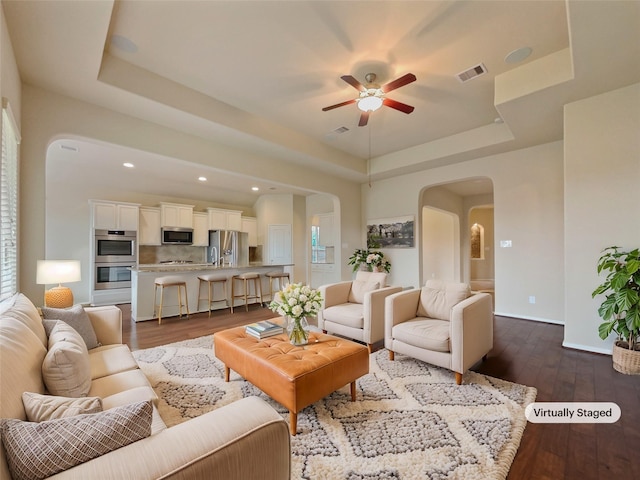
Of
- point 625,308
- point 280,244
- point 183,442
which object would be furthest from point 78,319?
point 280,244

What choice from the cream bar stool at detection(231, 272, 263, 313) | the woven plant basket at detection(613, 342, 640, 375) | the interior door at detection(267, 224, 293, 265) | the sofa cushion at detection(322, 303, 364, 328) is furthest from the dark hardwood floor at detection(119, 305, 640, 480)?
the interior door at detection(267, 224, 293, 265)

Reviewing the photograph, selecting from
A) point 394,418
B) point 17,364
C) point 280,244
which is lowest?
point 394,418

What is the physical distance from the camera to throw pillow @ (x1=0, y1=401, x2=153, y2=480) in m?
0.75

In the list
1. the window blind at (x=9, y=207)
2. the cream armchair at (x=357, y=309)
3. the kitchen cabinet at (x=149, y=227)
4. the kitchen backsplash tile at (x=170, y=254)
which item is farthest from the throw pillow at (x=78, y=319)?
the kitchen backsplash tile at (x=170, y=254)

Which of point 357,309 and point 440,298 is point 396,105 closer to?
point 440,298

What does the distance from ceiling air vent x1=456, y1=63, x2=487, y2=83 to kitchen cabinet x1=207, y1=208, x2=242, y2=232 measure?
6486 mm

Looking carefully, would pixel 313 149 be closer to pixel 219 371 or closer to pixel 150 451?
pixel 219 371

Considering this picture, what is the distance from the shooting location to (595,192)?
3.10 meters

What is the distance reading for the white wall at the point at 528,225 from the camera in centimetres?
429

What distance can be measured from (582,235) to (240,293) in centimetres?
545

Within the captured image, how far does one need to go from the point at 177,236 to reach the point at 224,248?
1225 millimetres

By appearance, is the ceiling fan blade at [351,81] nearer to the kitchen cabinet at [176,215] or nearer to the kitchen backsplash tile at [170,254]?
the kitchen cabinet at [176,215]

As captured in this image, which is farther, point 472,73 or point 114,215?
point 114,215

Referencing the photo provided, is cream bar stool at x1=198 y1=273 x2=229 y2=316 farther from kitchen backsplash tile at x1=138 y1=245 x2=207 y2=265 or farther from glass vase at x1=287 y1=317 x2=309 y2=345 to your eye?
glass vase at x1=287 y1=317 x2=309 y2=345
